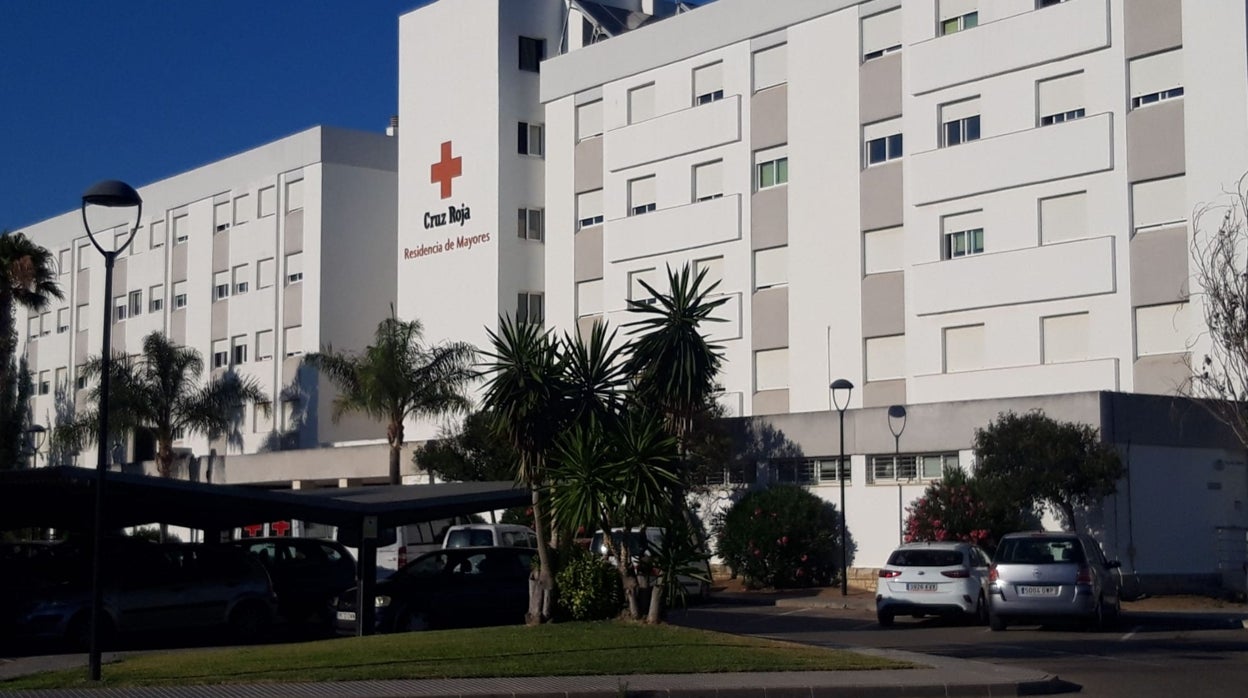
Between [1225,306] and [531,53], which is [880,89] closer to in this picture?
[531,53]

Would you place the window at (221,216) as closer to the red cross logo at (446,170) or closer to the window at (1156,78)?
the red cross logo at (446,170)

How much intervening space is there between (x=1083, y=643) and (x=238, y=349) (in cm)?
4876

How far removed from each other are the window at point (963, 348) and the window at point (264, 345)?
31542 mm

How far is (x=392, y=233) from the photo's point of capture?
6119cm

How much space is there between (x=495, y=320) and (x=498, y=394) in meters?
31.0

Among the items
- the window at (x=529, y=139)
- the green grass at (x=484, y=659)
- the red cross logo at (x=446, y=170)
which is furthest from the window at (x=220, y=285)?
the green grass at (x=484, y=659)

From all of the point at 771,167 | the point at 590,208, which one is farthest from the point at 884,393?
the point at 590,208

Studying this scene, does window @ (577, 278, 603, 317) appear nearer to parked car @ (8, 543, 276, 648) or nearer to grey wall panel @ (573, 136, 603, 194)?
grey wall panel @ (573, 136, 603, 194)

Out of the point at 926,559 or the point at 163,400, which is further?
the point at 163,400

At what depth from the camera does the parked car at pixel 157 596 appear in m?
22.1

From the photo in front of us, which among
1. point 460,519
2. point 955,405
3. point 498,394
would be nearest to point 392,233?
point 460,519

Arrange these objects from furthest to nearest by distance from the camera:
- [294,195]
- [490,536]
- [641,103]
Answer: [294,195]
[641,103]
[490,536]

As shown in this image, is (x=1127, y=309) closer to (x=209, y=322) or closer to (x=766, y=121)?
(x=766, y=121)

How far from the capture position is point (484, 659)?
1725cm
